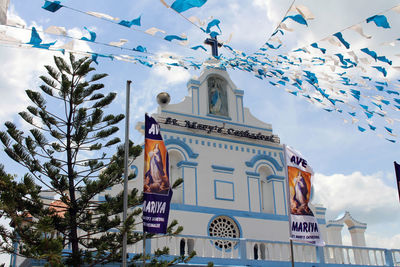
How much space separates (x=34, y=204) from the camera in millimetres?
11719

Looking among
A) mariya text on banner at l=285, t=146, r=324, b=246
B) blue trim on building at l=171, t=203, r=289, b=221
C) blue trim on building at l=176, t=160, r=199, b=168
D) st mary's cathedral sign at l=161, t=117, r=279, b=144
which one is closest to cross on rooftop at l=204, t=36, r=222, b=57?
st mary's cathedral sign at l=161, t=117, r=279, b=144

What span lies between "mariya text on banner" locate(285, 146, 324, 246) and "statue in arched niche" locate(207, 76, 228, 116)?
6898 millimetres

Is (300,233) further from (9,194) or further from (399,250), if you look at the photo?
(9,194)

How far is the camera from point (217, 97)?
64.3ft

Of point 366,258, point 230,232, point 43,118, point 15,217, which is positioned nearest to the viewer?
point 15,217

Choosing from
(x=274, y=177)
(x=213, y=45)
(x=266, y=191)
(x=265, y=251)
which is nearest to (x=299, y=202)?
(x=265, y=251)

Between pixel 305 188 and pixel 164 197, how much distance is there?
3881 mm

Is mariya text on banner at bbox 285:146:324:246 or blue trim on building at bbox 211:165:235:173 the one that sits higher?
blue trim on building at bbox 211:165:235:173

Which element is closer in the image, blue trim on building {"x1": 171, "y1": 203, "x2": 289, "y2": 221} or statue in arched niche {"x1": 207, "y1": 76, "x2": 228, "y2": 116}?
blue trim on building {"x1": 171, "y1": 203, "x2": 289, "y2": 221}

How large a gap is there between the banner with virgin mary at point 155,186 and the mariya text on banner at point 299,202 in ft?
10.6

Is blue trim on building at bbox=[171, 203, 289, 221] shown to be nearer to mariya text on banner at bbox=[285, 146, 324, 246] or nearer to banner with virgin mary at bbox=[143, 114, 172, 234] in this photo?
mariya text on banner at bbox=[285, 146, 324, 246]

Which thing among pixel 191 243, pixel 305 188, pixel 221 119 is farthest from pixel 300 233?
pixel 221 119

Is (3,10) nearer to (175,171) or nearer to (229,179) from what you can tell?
(175,171)

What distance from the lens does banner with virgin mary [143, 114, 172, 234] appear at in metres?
10.6
